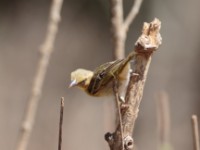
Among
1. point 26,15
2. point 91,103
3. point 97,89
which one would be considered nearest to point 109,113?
point 97,89

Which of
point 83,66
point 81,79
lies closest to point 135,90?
point 81,79

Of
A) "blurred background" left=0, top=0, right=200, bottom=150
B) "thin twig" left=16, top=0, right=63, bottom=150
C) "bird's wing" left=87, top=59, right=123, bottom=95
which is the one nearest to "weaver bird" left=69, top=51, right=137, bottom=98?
"bird's wing" left=87, top=59, right=123, bottom=95

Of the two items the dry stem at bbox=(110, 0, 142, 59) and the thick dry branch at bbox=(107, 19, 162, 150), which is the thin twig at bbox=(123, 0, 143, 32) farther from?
the thick dry branch at bbox=(107, 19, 162, 150)

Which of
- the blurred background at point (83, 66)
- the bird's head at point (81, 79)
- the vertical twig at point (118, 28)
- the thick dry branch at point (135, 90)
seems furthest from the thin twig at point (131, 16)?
the blurred background at point (83, 66)

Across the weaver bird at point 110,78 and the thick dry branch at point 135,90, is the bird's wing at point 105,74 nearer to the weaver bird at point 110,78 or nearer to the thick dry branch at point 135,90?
the weaver bird at point 110,78

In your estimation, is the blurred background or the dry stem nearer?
the dry stem

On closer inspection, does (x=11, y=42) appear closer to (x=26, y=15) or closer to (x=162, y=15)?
(x=26, y=15)

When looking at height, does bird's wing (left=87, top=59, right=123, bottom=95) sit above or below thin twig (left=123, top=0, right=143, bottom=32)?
below
